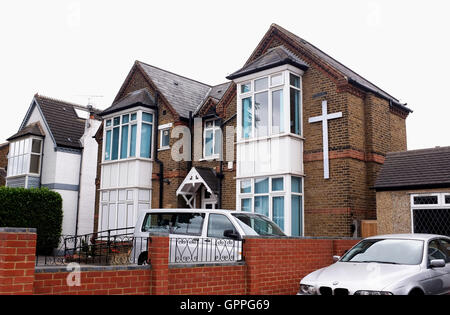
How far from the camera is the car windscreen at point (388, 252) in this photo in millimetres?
7375

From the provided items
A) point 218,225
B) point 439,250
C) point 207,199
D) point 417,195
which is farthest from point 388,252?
point 207,199

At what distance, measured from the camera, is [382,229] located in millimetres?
12586

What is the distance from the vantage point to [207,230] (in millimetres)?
9773

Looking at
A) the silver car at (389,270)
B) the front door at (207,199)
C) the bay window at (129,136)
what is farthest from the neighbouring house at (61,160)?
the silver car at (389,270)

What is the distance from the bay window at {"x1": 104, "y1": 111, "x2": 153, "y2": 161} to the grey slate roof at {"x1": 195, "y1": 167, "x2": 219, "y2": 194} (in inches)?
127

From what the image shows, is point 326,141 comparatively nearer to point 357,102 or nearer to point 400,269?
point 357,102

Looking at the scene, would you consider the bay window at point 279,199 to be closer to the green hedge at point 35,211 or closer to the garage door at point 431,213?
the garage door at point 431,213

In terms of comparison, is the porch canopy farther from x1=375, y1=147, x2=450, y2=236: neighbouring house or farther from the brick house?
x1=375, y1=147, x2=450, y2=236: neighbouring house

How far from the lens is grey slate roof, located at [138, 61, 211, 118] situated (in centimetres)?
1912

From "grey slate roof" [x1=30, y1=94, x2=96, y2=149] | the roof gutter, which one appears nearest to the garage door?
the roof gutter

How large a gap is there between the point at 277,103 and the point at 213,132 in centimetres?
379

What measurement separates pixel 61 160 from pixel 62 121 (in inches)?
115

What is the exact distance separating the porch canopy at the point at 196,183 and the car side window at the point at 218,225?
6419mm

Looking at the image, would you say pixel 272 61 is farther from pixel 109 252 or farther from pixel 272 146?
pixel 109 252
